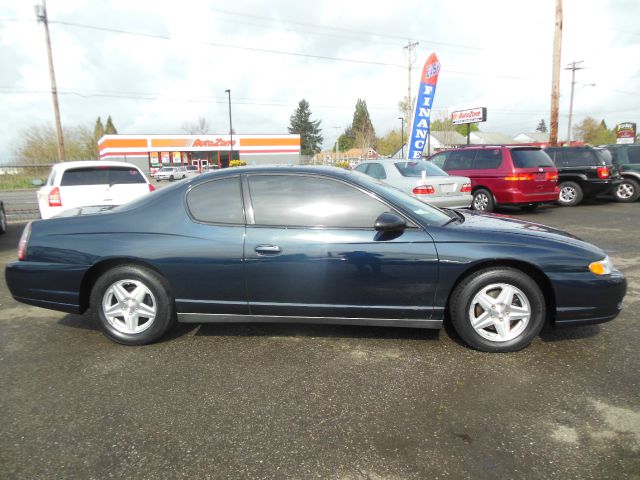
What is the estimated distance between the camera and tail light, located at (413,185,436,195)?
8.12 m

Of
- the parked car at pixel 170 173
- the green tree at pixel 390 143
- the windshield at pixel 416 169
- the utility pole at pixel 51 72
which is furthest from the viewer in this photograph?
the green tree at pixel 390 143

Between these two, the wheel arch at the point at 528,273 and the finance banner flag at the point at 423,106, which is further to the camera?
the finance banner flag at the point at 423,106

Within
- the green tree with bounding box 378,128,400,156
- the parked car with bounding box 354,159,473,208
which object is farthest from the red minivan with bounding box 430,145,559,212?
the green tree with bounding box 378,128,400,156

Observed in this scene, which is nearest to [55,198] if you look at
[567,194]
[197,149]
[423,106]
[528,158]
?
[528,158]

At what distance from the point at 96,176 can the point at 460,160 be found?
27.7 ft

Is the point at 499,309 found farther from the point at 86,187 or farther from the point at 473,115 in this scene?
the point at 473,115

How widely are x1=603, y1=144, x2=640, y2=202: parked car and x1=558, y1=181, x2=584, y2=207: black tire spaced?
173cm

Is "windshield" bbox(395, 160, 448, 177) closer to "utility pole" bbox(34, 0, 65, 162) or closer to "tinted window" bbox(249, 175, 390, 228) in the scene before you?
"tinted window" bbox(249, 175, 390, 228)

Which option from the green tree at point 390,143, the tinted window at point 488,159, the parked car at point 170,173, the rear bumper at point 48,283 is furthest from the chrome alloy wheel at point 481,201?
the green tree at point 390,143

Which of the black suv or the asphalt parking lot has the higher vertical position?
the black suv

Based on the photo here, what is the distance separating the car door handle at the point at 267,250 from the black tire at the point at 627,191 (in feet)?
45.4

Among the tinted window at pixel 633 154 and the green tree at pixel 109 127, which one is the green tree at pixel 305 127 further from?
the tinted window at pixel 633 154

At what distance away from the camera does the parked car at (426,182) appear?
8.18 meters

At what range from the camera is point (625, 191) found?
1298cm
